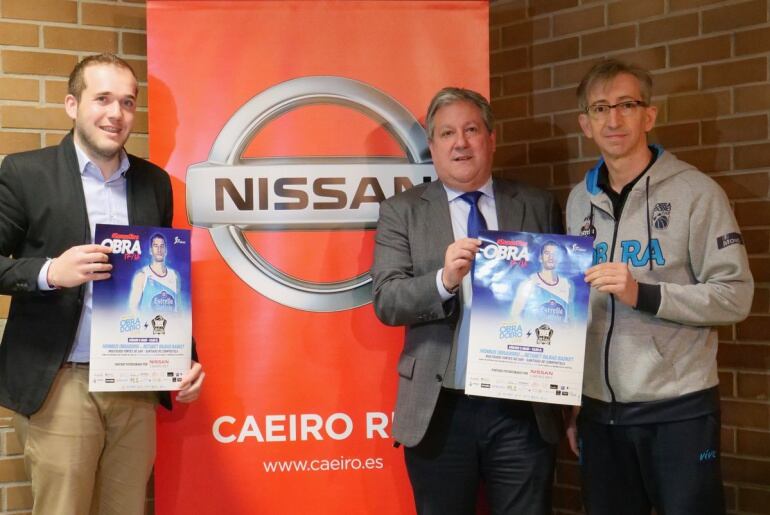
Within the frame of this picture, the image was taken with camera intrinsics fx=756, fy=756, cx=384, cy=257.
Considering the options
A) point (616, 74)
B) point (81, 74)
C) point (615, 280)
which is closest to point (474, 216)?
point (615, 280)

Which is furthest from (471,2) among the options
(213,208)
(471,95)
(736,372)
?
(736,372)

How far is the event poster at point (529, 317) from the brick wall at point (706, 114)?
106 centimetres

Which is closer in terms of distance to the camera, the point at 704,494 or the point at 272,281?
the point at 704,494

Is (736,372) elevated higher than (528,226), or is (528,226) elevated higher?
(528,226)

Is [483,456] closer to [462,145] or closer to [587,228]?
[587,228]

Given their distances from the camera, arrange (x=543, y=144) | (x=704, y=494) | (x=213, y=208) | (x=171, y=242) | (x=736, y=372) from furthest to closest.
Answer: (x=543, y=144) < (x=736, y=372) < (x=213, y=208) < (x=171, y=242) < (x=704, y=494)

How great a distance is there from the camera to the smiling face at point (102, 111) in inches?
88.9

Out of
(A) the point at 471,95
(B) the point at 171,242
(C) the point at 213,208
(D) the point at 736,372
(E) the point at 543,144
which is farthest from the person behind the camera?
(E) the point at 543,144

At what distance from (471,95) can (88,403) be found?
1513 millimetres

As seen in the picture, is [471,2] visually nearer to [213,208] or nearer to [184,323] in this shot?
[213,208]

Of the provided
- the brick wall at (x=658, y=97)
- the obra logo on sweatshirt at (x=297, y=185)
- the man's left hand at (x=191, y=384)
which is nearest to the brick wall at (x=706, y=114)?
the brick wall at (x=658, y=97)

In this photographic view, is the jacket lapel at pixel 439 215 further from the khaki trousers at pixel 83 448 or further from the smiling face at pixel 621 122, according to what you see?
the khaki trousers at pixel 83 448

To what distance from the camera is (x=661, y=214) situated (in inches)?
86.7

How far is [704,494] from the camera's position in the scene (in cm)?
212
